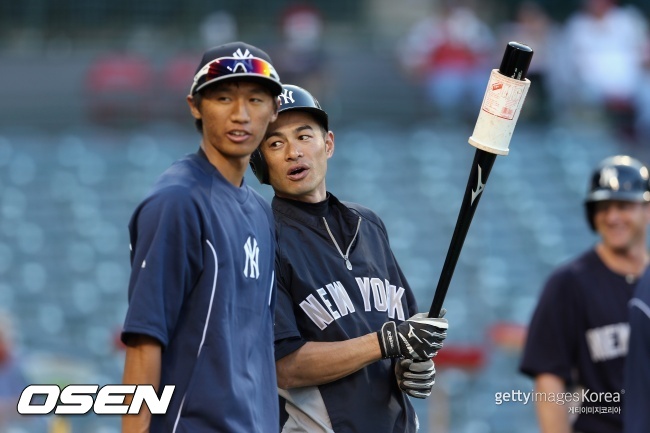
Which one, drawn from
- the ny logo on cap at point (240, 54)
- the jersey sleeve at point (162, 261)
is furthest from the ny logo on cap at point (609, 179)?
the jersey sleeve at point (162, 261)

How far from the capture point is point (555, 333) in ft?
17.7

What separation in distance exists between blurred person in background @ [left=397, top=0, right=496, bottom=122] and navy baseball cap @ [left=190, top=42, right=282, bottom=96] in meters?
11.9

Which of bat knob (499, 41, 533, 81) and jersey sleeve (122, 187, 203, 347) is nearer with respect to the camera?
jersey sleeve (122, 187, 203, 347)

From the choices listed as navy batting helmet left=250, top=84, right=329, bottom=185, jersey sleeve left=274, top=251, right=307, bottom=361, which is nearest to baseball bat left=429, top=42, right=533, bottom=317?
jersey sleeve left=274, top=251, right=307, bottom=361

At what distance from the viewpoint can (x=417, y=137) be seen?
52.7 feet

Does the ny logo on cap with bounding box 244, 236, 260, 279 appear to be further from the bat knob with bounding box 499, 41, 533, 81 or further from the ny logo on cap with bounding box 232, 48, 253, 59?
the bat knob with bounding box 499, 41, 533, 81

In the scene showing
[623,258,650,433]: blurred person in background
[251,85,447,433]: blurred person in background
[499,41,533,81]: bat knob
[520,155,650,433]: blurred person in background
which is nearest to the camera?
[499,41,533,81]: bat knob

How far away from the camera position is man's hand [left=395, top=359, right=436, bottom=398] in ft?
13.1

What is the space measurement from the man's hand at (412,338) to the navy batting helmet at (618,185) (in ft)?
6.56

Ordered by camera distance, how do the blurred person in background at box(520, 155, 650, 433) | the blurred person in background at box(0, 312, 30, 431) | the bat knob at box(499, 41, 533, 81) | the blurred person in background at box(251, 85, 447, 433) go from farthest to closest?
the blurred person in background at box(0, 312, 30, 431) < the blurred person in background at box(520, 155, 650, 433) < the blurred person in background at box(251, 85, 447, 433) < the bat knob at box(499, 41, 533, 81)

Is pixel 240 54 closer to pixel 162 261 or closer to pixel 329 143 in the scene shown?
pixel 162 261

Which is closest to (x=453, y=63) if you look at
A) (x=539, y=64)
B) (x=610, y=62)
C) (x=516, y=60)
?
(x=539, y=64)

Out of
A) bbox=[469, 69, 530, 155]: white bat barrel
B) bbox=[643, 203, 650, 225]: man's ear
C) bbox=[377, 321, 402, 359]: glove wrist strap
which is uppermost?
bbox=[469, 69, 530, 155]: white bat barrel

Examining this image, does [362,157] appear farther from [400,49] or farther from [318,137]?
[318,137]
